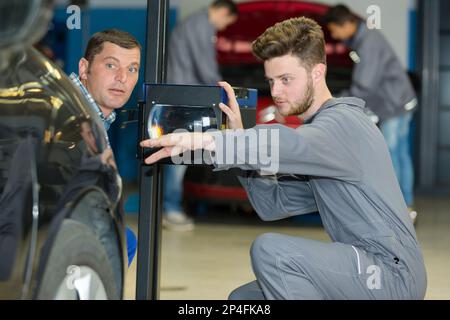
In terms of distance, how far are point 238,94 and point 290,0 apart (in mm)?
3728

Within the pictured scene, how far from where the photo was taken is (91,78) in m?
2.87

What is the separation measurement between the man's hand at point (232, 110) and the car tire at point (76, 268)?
57cm

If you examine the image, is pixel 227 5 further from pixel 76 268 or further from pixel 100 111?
pixel 76 268

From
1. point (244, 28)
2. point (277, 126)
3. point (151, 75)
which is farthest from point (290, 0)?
point (277, 126)

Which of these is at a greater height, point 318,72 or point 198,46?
point 198,46

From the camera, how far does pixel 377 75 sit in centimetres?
589

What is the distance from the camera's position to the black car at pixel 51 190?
6.95ft

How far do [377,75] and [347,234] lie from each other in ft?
11.2

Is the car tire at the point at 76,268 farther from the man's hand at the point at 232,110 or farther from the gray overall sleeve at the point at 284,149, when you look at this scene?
the man's hand at the point at 232,110

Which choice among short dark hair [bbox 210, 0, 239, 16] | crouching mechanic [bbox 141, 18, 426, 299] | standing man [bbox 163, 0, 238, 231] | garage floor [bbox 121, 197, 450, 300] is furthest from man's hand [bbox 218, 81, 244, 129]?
short dark hair [bbox 210, 0, 239, 16]

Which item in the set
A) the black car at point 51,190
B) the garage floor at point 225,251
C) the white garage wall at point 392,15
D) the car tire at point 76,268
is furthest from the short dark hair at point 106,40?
the white garage wall at point 392,15

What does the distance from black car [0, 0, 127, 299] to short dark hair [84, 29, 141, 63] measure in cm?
52

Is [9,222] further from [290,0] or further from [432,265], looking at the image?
[290,0]

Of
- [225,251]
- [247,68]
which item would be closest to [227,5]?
[247,68]
